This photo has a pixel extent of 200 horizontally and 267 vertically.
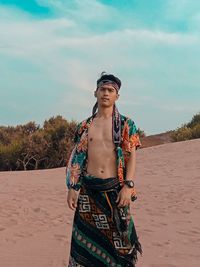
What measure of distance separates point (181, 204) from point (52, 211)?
248 centimetres

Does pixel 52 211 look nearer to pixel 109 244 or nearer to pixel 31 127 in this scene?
pixel 109 244

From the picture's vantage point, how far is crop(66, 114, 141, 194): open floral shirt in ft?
12.5

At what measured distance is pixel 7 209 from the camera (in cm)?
903

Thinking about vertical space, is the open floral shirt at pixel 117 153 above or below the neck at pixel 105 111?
below

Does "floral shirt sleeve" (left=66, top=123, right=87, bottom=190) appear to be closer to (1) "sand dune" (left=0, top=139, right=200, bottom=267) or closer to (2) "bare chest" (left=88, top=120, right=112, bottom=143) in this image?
(2) "bare chest" (left=88, top=120, right=112, bottom=143)

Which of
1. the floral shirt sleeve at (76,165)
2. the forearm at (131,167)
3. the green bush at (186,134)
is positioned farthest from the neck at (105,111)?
the green bush at (186,134)

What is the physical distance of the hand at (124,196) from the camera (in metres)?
3.67

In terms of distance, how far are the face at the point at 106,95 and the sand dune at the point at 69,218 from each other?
2.17 metres

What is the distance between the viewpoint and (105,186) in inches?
147

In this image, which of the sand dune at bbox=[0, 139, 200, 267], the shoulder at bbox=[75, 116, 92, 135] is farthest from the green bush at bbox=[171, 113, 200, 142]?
the shoulder at bbox=[75, 116, 92, 135]

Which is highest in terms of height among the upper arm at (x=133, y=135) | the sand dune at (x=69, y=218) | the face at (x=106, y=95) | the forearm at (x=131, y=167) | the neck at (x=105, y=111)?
the face at (x=106, y=95)

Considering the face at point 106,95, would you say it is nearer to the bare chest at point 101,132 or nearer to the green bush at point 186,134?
the bare chest at point 101,132

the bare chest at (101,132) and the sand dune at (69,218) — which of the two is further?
the sand dune at (69,218)

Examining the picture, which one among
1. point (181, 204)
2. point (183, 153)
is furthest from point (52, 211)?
point (183, 153)
